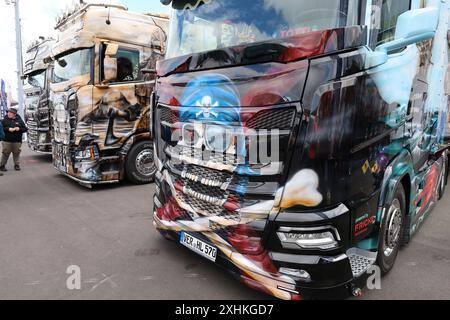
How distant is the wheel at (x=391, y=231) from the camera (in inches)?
121

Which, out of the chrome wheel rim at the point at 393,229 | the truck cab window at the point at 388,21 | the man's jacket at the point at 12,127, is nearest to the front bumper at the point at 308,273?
the chrome wheel rim at the point at 393,229

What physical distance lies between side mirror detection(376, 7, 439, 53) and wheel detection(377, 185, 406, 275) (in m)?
1.31

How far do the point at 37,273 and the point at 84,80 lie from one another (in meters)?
3.86

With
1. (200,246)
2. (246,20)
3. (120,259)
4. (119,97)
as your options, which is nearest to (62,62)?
(119,97)

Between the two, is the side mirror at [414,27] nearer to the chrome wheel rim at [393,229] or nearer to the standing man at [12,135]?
the chrome wheel rim at [393,229]

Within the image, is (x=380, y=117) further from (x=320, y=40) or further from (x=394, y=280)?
(x=394, y=280)

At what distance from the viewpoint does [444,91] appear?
4.35 m

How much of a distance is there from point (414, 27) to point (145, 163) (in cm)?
568

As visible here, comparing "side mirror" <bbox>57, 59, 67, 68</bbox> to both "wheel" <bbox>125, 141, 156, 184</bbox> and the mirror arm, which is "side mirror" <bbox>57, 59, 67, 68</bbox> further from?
the mirror arm

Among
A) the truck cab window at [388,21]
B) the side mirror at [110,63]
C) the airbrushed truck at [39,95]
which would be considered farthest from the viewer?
the airbrushed truck at [39,95]

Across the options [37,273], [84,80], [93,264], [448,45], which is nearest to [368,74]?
[448,45]

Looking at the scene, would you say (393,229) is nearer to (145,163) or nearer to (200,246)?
(200,246)

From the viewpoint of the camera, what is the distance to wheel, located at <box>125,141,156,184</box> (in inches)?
273

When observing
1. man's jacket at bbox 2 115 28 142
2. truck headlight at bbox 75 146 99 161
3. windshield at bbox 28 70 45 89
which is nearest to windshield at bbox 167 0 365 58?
truck headlight at bbox 75 146 99 161
